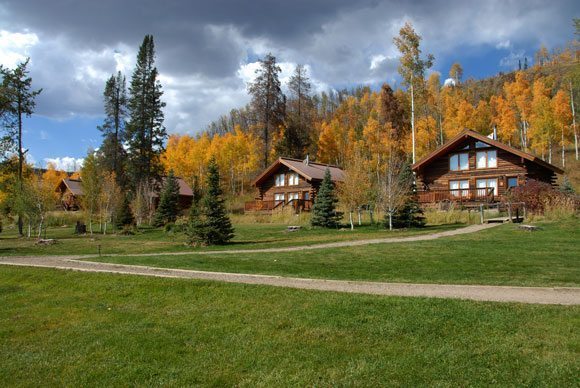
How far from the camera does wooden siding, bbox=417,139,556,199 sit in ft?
107

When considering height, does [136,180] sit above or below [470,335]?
above

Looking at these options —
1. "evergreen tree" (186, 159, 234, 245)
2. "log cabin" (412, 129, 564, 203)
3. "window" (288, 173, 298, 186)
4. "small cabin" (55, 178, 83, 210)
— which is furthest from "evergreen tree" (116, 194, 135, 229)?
"small cabin" (55, 178, 83, 210)

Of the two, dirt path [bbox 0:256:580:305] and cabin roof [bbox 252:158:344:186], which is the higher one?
cabin roof [bbox 252:158:344:186]

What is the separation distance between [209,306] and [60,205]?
52733 millimetres

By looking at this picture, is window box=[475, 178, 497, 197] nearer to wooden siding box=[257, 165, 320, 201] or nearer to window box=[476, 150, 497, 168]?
window box=[476, 150, 497, 168]

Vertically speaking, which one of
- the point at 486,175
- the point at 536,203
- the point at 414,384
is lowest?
the point at 414,384

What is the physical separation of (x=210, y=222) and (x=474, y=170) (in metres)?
23.4

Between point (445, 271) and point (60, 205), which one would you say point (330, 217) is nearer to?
point (445, 271)

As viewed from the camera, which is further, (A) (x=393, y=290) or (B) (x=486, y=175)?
(B) (x=486, y=175)

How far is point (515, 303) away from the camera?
7.20 m

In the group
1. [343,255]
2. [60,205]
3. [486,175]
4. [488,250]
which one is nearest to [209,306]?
[343,255]

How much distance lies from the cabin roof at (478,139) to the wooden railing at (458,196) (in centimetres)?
307

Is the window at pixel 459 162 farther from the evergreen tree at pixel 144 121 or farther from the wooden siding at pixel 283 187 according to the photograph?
the evergreen tree at pixel 144 121

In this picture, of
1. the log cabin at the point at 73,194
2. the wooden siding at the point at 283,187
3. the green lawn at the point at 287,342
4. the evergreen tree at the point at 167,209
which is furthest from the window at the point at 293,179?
the green lawn at the point at 287,342
